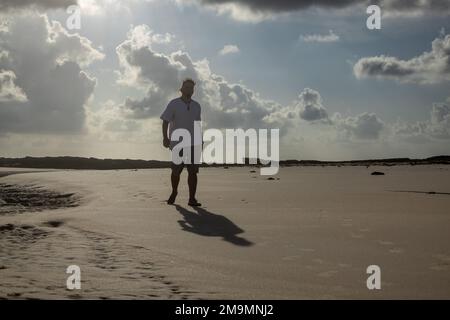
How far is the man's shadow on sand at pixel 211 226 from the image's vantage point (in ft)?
18.0

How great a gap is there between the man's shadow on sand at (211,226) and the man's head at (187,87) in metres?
2.71

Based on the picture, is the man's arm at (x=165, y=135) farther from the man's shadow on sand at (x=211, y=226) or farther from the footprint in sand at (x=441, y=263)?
the footprint in sand at (x=441, y=263)

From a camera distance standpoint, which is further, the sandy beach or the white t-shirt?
the white t-shirt

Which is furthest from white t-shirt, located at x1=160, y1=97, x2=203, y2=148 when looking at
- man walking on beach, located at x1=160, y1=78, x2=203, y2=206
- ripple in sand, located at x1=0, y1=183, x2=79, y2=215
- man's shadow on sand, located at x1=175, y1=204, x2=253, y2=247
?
ripple in sand, located at x1=0, y1=183, x2=79, y2=215

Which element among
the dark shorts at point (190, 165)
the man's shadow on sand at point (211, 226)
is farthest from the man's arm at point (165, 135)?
the man's shadow on sand at point (211, 226)

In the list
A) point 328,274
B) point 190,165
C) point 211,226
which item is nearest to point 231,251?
point 328,274

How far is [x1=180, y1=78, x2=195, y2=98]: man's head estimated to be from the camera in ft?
31.7

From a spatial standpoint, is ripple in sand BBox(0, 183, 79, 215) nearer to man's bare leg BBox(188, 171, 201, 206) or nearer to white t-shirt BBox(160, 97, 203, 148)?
man's bare leg BBox(188, 171, 201, 206)

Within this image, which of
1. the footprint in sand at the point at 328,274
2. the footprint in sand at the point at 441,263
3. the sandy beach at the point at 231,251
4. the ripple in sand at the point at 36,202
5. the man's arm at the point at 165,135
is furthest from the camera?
the man's arm at the point at 165,135

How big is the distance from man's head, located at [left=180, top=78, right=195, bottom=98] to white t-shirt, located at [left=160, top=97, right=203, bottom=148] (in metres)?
0.17

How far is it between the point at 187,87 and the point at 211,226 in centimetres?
400

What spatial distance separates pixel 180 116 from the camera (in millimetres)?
9672
